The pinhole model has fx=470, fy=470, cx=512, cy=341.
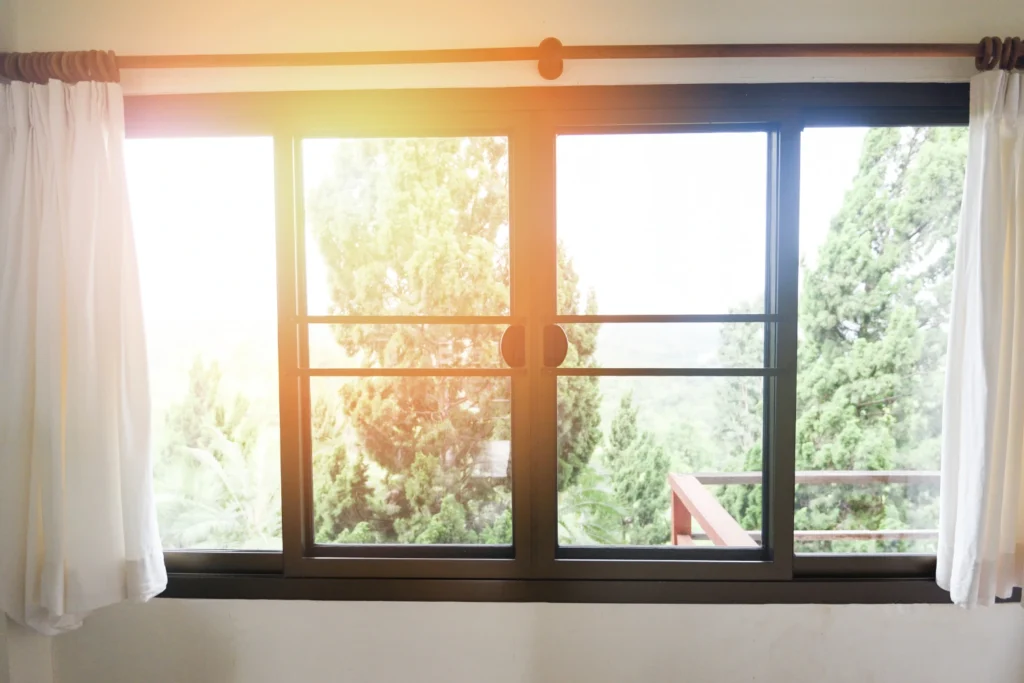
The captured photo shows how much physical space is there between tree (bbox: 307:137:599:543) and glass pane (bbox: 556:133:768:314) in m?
0.10

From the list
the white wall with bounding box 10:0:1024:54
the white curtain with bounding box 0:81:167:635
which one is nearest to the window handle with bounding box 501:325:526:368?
the white wall with bounding box 10:0:1024:54

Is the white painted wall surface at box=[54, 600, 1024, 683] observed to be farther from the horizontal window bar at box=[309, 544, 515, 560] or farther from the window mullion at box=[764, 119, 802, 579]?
the window mullion at box=[764, 119, 802, 579]

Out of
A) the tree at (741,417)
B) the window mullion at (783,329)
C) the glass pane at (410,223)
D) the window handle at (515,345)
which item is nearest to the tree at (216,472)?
the glass pane at (410,223)

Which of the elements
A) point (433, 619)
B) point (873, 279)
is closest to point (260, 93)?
point (433, 619)

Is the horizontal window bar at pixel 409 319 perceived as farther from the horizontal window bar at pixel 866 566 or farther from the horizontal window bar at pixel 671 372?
the horizontal window bar at pixel 866 566

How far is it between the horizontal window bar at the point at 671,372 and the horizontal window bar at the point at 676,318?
0.13m

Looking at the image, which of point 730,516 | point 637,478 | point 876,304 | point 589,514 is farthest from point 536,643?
point 876,304

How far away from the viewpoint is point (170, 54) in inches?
49.2

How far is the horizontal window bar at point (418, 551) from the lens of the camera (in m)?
1.30

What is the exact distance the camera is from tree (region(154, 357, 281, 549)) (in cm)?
134

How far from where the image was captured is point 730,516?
4.32 ft

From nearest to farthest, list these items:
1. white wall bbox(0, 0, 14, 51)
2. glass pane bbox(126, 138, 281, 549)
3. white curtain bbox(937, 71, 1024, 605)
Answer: white curtain bbox(937, 71, 1024, 605), white wall bbox(0, 0, 14, 51), glass pane bbox(126, 138, 281, 549)

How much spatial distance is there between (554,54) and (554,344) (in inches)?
28.4

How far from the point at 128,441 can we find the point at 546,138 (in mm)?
1291
